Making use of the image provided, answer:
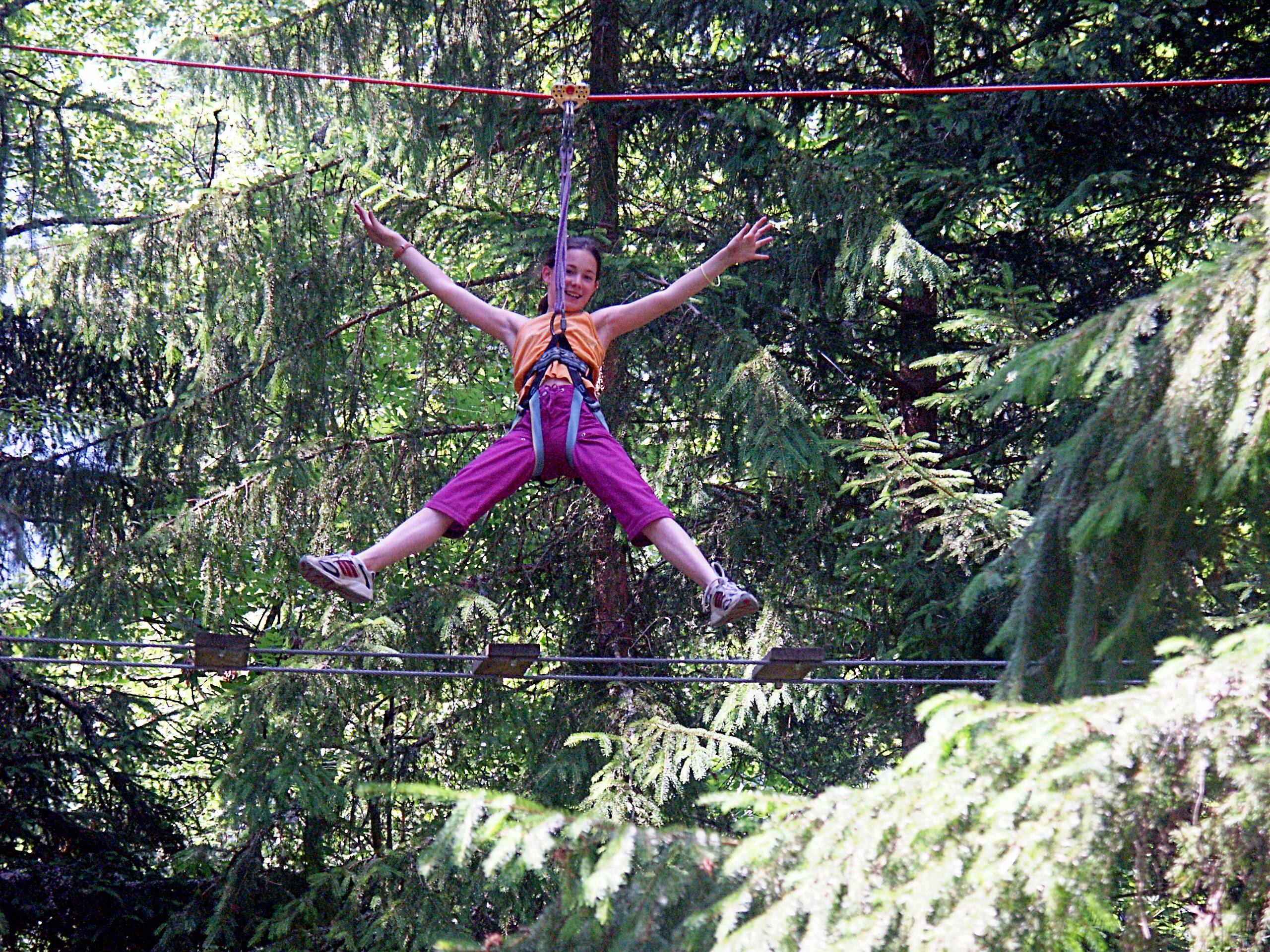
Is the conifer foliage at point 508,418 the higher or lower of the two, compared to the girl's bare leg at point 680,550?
higher

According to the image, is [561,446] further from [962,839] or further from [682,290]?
[962,839]

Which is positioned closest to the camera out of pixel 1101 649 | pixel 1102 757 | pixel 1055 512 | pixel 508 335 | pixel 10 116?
pixel 1102 757

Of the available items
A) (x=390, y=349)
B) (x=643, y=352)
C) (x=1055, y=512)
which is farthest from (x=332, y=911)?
(x=1055, y=512)

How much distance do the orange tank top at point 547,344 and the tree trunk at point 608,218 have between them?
2777 mm

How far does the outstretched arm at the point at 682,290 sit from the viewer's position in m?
5.67

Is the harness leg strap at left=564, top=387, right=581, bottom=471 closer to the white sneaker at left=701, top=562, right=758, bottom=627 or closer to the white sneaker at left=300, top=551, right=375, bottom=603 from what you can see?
the white sneaker at left=701, top=562, right=758, bottom=627

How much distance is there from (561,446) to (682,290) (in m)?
0.82

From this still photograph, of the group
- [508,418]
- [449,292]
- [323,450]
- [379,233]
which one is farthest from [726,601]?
[508,418]

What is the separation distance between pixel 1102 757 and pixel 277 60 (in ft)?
23.4

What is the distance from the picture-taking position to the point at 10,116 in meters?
8.41

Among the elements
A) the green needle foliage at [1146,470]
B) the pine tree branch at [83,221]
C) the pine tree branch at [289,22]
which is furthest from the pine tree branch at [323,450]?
the green needle foliage at [1146,470]

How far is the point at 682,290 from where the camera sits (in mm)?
5699

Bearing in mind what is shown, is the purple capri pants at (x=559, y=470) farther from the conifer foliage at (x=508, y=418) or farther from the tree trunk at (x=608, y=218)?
the tree trunk at (x=608, y=218)

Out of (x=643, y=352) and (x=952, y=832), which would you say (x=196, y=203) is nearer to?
(x=643, y=352)
